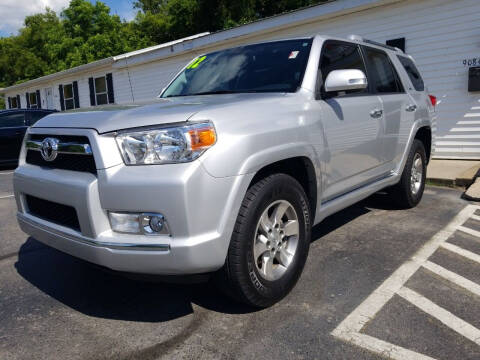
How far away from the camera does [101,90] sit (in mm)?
19562

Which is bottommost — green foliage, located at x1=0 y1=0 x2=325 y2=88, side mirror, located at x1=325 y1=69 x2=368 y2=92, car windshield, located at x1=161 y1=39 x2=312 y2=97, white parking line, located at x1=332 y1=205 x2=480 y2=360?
white parking line, located at x1=332 y1=205 x2=480 y2=360

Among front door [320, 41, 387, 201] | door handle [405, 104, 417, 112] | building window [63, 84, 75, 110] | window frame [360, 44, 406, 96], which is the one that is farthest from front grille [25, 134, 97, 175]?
building window [63, 84, 75, 110]

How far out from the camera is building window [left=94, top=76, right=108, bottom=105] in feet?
63.1

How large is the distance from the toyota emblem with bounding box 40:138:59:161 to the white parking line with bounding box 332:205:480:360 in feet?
6.63

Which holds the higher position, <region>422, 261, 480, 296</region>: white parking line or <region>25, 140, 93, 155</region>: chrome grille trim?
<region>25, 140, 93, 155</region>: chrome grille trim

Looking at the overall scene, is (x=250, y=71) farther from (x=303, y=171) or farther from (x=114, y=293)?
(x=114, y=293)

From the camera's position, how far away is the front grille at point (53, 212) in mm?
2582

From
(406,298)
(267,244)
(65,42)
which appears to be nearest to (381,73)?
(406,298)

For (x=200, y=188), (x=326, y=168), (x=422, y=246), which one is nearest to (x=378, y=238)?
(x=422, y=246)

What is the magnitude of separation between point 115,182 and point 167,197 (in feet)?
1.01

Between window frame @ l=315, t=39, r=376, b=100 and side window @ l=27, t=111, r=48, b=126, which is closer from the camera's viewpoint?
window frame @ l=315, t=39, r=376, b=100

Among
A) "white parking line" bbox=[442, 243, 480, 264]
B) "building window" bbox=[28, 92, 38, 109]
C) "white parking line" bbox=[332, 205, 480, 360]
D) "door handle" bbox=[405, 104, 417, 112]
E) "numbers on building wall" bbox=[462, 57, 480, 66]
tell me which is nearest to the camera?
"white parking line" bbox=[332, 205, 480, 360]

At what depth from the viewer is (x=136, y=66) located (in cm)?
1686

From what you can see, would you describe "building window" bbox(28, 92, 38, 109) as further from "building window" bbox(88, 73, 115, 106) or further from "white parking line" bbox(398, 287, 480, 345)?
"white parking line" bbox(398, 287, 480, 345)
